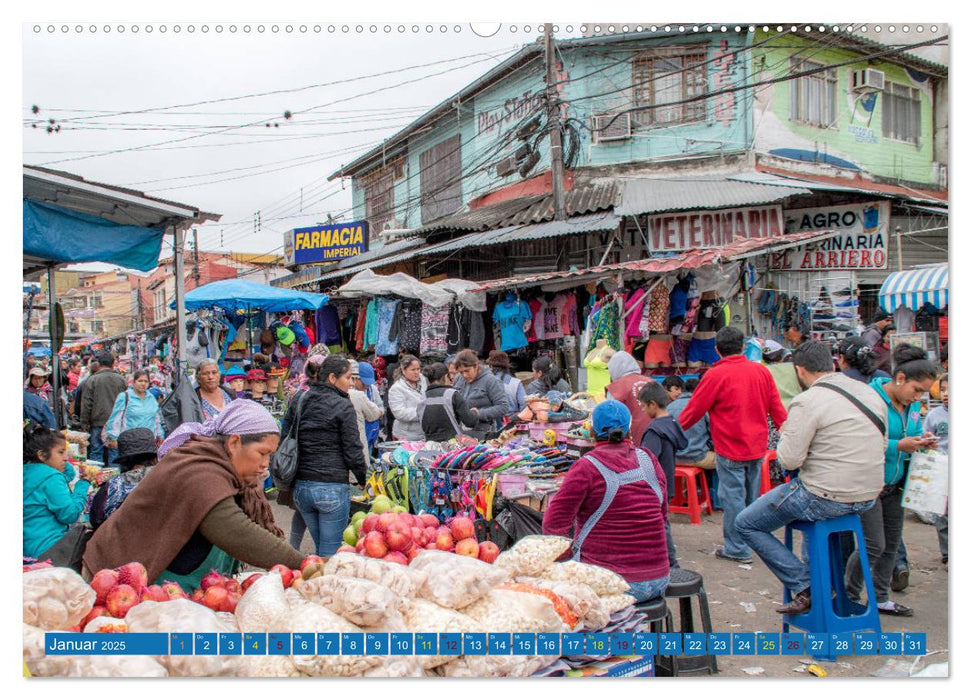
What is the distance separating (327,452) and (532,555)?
2159mm

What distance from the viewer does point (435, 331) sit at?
38.3 ft

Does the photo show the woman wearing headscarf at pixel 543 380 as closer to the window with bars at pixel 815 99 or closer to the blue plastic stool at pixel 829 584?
the blue plastic stool at pixel 829 584

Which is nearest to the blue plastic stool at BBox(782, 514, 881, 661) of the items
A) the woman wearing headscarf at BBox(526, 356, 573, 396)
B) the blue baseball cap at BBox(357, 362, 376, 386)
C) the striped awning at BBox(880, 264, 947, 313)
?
the striped awning at BBox(880, 264, 947, 313)

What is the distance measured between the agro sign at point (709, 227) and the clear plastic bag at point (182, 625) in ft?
33.3

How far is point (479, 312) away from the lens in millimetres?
11227

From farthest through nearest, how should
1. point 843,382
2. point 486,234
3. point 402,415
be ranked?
point 486,234 < point 402,415 < point 843,382

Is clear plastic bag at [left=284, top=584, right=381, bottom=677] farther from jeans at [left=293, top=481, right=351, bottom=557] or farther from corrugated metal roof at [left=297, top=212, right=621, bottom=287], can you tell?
corrugated metal roof at [left=297, top=212, right=621, bottom=287]

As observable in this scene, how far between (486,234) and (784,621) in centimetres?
965

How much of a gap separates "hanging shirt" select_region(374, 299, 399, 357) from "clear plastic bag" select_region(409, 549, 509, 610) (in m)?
9.83

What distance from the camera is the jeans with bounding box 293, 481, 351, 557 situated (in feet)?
16.1

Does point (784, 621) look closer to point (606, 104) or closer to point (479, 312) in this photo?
point (479, 312)

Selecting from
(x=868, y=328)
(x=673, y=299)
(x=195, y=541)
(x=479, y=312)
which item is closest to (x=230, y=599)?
(x=195, y=541)

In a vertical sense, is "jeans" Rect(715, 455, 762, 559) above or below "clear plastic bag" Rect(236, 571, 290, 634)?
below

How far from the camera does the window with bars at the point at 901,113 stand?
12.9 m
